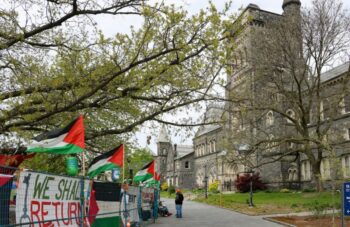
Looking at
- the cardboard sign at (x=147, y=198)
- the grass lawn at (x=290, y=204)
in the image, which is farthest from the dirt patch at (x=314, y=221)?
the cardboard sign at (x=147, y=198)

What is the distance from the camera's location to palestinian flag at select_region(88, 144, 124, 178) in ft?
39.0

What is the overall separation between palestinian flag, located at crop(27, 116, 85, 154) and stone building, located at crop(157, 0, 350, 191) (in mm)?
6194

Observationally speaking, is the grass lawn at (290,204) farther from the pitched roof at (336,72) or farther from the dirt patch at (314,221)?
the pitched roof at (336,72)

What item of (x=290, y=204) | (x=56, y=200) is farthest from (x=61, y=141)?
(x=290, y=204)

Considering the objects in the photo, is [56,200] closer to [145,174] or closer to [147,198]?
[145,174]

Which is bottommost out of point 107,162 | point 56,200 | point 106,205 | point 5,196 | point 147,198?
point 147,198

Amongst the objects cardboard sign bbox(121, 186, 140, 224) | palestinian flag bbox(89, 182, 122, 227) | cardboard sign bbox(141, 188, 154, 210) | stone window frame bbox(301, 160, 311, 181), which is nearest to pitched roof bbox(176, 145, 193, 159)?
stone window frame bbox(301, 160, 311, 181)

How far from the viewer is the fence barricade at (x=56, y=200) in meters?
7.95

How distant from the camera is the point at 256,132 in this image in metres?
43.6

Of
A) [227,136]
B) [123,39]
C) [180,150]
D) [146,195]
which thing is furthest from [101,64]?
[180,150]

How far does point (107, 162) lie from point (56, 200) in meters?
2.92

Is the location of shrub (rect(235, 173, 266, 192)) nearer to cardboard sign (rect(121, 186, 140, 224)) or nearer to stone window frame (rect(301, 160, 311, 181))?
stone window frame (rect(301, 160, 311, 181))

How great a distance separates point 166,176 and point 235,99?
102 metres

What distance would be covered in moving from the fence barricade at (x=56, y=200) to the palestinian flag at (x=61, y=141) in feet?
2.49
